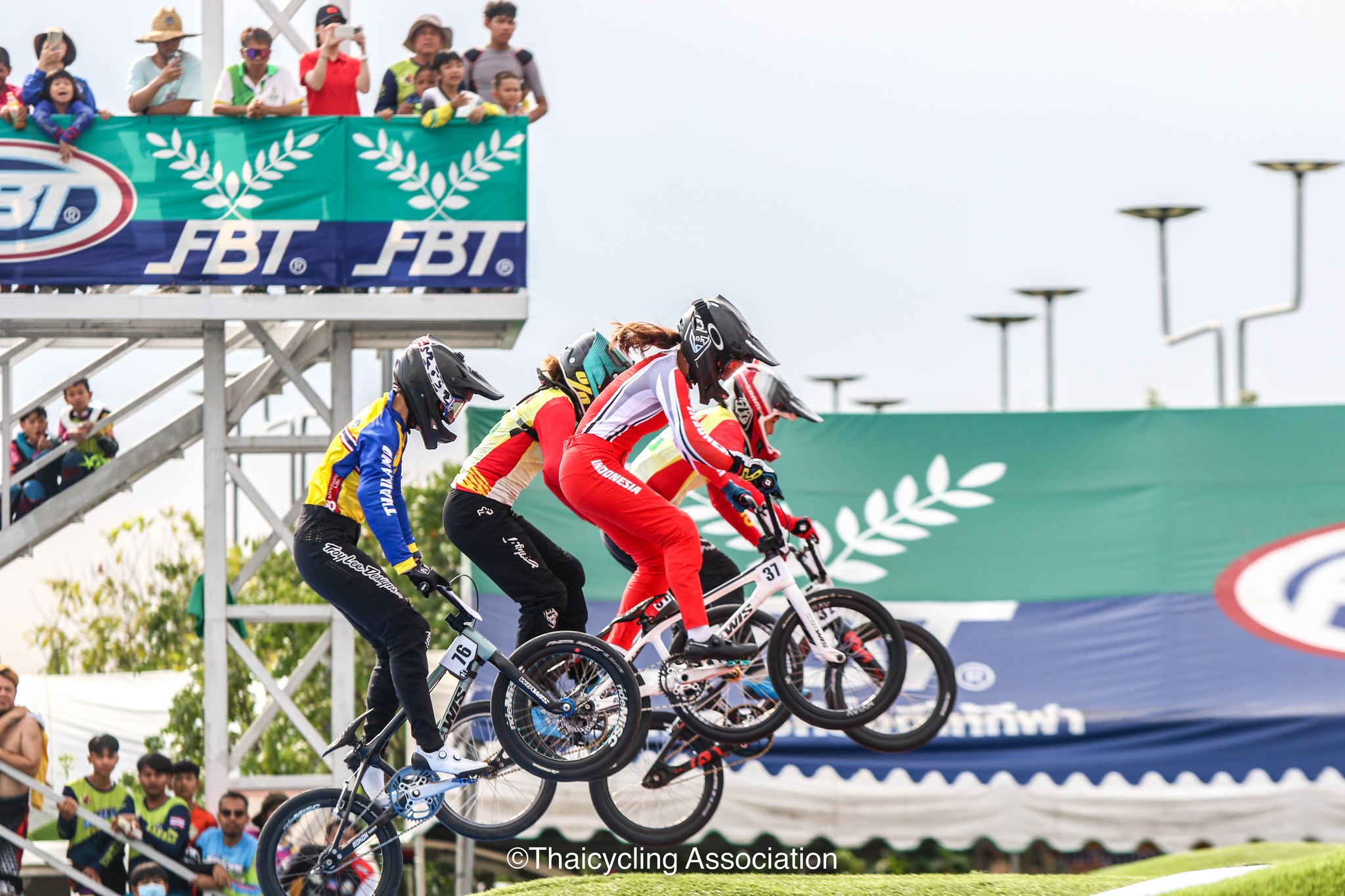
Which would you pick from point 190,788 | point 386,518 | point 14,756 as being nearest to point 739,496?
point 386,518

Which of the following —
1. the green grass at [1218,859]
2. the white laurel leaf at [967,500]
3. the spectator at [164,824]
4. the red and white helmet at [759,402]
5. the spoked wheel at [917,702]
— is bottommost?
the green grass at [1218,859]

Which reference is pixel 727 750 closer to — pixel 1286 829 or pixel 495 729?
pixel 495 729

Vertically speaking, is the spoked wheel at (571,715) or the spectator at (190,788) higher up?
the spoked wheel at (571,715)

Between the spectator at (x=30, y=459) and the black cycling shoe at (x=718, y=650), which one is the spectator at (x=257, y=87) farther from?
the black cycling shoe at (x=718, y=650)

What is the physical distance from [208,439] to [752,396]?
22.8 feet

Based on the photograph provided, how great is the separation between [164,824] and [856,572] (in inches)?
381

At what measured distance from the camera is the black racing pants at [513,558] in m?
11.5

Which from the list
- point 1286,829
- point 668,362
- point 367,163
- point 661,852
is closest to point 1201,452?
point 1286,829

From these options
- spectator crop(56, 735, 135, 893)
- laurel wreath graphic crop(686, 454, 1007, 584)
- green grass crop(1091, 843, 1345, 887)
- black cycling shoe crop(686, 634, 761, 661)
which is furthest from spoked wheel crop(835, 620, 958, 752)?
laurel wreath graphic crop(686, 454, 1007, 584)

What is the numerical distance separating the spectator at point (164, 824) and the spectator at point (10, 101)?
20.0 feet

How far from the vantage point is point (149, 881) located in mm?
16266

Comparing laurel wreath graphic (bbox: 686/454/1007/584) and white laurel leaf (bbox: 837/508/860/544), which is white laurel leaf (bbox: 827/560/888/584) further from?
white laurel leaf (bbox: 837/508/860/544)

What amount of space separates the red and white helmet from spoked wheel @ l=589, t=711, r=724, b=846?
2214mm

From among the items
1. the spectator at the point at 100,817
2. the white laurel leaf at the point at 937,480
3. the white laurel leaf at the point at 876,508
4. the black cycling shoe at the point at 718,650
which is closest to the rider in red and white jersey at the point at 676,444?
the black cycling shoe at the point at 718,650
